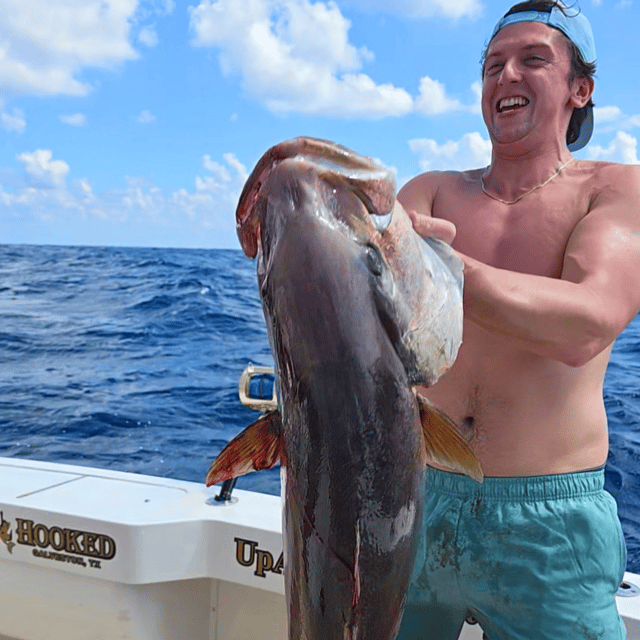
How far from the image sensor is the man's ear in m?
2.19

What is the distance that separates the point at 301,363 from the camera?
1.23 meters

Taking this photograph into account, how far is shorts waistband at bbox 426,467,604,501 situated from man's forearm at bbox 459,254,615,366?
24.9 inches

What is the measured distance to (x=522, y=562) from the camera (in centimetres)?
203

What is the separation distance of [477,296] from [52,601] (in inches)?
111

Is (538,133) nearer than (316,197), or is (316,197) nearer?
(316,197)

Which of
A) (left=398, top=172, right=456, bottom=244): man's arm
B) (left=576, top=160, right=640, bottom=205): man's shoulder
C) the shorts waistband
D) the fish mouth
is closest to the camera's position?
the fish mouth

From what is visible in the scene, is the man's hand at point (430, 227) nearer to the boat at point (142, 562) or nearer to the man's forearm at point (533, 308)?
the man's forearm at point (533, 308)

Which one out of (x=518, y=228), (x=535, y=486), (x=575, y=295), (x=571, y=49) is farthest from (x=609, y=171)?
(x=535, y=486)

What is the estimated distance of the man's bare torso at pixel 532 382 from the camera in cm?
206

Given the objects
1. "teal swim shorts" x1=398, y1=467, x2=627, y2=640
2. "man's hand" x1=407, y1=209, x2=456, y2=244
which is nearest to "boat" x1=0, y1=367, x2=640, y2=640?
"teal swim shorts" x1=398, y1=467, x2=627, y2=640

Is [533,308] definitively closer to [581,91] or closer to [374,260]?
[374,260]

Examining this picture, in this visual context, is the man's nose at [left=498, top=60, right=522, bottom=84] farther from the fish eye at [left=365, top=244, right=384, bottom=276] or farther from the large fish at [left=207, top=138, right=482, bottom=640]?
the fish eye at [left=365, top=244, right=384, bottom=276]

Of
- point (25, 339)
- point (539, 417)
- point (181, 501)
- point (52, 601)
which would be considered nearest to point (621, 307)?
point (539, 417)

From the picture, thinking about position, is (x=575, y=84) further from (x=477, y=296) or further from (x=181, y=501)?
(x=181, y=501)
